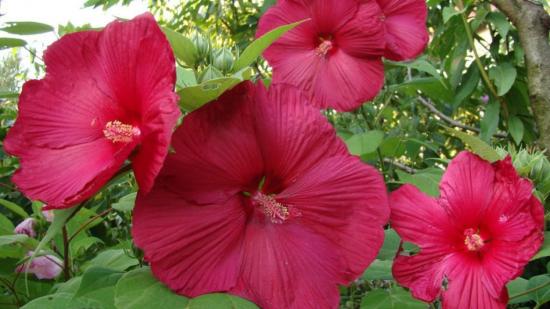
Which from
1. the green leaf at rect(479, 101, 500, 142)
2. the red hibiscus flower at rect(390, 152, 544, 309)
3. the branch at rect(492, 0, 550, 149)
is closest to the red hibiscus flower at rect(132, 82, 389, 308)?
the red hibiscus flower at rect(390, 152, 544, 309)

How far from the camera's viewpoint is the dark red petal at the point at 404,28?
1050 millimetres

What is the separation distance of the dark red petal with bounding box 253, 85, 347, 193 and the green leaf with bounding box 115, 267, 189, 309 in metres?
0.17

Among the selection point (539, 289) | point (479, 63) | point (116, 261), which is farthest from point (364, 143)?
point (479, 63)

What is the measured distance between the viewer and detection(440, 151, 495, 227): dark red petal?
74 cm

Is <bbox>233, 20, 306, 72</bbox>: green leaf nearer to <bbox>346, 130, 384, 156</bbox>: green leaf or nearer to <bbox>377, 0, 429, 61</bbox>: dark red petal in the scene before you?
<bbox>377, 0, 429, 61</bbox>: dark red petal

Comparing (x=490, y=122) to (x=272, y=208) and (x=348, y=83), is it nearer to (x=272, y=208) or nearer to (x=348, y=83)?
(x=348, y=83)

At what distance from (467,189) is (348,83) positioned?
1.00 feet

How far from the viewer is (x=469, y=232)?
2.46ft

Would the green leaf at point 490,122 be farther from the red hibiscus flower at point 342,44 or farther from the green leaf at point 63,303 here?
the green leaf at point 63,303

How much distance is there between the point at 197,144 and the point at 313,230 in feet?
0.52

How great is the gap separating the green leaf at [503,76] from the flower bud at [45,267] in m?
1.34

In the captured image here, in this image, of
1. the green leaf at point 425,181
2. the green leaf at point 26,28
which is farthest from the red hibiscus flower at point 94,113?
the green leaf at point 425,181

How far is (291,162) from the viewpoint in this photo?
2.12 ft

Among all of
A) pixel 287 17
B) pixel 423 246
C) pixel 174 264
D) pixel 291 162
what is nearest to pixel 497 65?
pixel 287 17
